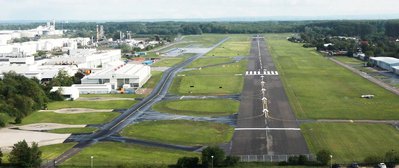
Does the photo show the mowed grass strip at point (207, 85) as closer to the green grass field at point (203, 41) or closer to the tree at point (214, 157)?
the tree at point (214, 157)

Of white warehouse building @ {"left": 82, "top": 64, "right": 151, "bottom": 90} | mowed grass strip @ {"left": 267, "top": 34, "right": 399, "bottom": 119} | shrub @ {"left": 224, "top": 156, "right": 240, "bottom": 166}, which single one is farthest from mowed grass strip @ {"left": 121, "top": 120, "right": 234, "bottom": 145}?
white warehouse building @ {"left": 82, "top": 64, "right": 151, "bottom": 90}

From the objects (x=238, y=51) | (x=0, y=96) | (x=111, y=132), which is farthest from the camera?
(x=238, y=51)

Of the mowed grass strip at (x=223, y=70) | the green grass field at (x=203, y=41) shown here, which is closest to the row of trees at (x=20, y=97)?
the mowed grass strip at (x=223, y=70)

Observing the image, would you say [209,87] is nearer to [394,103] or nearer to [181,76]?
[181,76]

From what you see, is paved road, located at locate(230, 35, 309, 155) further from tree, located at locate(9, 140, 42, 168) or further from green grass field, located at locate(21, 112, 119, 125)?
tree, located at locate(9, 140, 42, 168)

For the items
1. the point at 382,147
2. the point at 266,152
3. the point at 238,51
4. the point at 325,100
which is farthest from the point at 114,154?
the point at 238,51

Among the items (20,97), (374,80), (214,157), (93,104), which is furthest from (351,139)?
(374,80)
